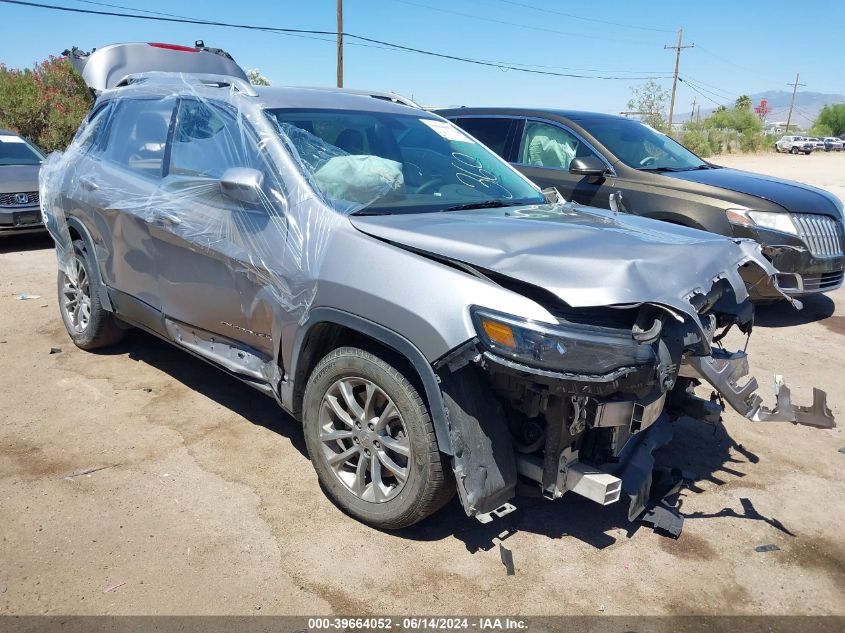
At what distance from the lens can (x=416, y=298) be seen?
2.62 meters

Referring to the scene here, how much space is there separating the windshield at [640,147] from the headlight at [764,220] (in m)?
0.98

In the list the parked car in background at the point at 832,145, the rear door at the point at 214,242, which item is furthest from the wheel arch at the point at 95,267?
the parked car in background at the point at 832,145

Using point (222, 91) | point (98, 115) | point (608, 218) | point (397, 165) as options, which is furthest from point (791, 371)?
point (98, 115)

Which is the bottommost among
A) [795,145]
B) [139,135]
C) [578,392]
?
[578,392]

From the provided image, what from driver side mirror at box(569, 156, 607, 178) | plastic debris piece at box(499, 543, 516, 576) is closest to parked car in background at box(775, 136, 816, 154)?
driver side mirror at box(569, 156, 607, 178)

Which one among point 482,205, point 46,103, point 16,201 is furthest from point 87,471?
point 46,103

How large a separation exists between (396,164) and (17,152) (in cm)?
925

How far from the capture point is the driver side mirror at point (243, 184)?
318 centimetres

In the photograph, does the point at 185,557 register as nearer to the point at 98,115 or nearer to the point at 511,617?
the point at 511,617

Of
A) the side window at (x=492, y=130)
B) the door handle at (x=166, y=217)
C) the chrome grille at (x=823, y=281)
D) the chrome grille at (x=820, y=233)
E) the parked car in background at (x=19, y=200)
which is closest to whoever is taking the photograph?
the door handle at (x=166, y=217)

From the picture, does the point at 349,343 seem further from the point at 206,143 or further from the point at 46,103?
the point at 46,103

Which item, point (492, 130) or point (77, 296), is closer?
point (77, 296)

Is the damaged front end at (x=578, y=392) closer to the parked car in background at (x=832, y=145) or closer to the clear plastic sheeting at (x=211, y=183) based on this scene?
the clear plastic sheeting at (x=211, y=183)

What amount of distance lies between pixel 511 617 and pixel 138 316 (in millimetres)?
3068
